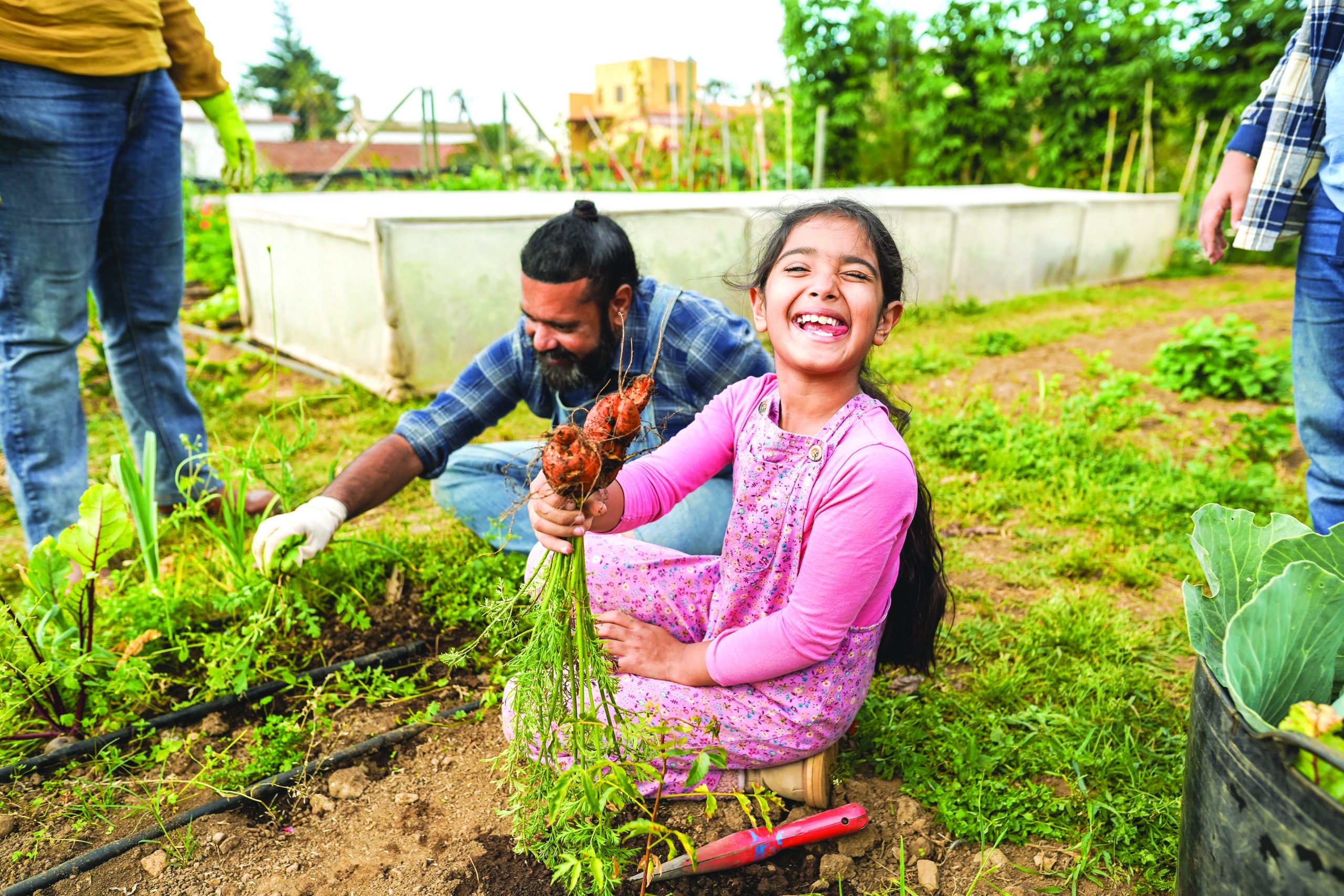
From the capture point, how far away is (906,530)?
4.91 ft

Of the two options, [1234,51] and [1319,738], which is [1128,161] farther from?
[1319,738]

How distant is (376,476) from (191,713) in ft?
2.26

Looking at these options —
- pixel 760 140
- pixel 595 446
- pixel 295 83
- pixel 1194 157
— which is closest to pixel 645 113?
pixel 760 140

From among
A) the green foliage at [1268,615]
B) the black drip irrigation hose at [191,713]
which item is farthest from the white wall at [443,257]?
the green foliage at [1268,615]

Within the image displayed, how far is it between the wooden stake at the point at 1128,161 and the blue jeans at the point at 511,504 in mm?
9677

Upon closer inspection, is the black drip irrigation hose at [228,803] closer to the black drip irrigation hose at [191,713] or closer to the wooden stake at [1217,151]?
the black drip irrigation hose at [191,713]

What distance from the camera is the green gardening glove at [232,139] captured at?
284 centimetres

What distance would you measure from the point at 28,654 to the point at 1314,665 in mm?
2295

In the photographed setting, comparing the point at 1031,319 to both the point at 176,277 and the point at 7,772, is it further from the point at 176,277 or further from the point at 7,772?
the point at 7,772

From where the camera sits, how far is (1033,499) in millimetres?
3111

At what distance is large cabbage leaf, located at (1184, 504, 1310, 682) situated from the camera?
1105 millimetres

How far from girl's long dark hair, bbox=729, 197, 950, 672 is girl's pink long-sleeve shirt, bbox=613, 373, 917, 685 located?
10 cm

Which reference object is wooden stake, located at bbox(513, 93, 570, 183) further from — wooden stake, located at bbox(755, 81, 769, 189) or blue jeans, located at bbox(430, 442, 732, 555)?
blue jeans, located at bbox(430, 442, 732, 555)

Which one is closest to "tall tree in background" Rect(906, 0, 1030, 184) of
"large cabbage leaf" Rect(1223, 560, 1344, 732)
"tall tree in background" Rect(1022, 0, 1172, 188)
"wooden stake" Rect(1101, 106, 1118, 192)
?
"tall tree in background" Rect(1022, 0, 1172, 188)
